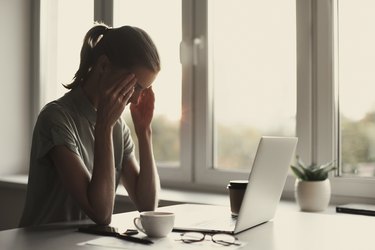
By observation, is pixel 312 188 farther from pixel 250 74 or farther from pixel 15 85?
pixel 15 85

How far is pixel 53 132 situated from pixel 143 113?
448mm

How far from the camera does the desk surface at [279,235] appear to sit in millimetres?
1141

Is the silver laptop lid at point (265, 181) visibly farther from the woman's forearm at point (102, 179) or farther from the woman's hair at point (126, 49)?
the woman's hair at point (126, 49)

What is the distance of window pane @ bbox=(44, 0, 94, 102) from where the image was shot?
3229 millimetres

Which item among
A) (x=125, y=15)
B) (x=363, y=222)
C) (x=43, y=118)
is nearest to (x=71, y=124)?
(x=43, y=118)

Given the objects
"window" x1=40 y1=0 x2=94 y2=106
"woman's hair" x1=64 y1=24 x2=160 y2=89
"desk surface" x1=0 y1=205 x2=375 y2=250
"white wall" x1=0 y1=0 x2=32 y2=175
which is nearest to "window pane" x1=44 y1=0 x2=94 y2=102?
"window" x1=40 y1=0 x2=94 y2=106

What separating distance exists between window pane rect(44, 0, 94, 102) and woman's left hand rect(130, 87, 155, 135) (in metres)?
1.45

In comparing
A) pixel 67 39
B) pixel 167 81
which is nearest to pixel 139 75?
pixel 167 81

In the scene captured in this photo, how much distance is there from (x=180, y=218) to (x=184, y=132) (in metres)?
1.14

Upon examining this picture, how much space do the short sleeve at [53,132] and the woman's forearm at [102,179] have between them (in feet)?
0.24

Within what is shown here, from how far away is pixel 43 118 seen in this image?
5.14ft

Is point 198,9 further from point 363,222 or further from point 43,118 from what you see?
point 363,222

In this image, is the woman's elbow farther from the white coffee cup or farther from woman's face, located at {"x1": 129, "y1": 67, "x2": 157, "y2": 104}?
woman's face, located at {"x1": 129, "y1": 67, "x2": 157, "y2": 104}

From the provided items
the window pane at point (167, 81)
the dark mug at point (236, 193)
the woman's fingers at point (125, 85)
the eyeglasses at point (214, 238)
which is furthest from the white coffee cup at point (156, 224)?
the window pane at point (167, 81)
